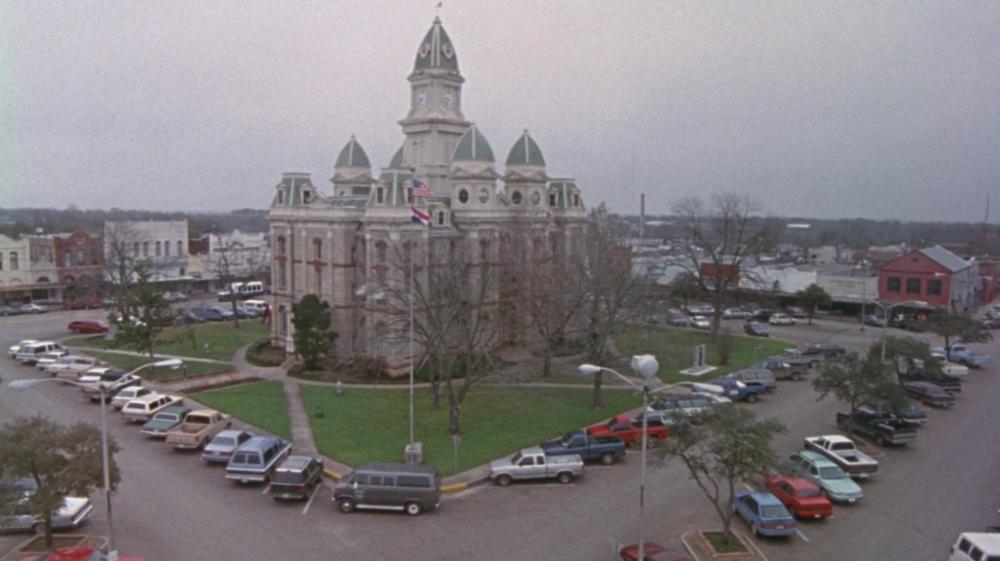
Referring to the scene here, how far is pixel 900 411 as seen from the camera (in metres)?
33.1

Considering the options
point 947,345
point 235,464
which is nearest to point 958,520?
point 235,464

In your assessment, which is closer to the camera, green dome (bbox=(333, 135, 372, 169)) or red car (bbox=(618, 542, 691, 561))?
red car (bbox=(618, 542, 691, 561))

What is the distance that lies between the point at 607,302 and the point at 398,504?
723 inches

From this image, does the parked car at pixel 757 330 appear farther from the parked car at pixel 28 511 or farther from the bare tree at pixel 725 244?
the parked car at pixel 28 511

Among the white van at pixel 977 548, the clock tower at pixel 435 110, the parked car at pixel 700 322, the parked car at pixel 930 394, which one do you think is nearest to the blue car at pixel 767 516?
the white van at pixel 977 548

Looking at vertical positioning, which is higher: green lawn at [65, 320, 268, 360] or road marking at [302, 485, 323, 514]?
green lawn at [65, 320, 268, 360]

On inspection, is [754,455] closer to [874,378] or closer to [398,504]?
[398,504]

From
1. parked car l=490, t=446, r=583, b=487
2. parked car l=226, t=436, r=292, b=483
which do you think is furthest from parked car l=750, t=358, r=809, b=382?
parked car l=226, t=436, r=292, b=483

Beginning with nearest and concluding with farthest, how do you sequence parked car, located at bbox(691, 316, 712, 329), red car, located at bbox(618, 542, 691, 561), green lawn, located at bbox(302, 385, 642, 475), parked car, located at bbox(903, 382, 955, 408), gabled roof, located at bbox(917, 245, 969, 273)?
red car, located at bbox(618, 542, 691, 561) → green lawn, located at bbox(302, 385, 642, 475) → parked car, located at bbox(903, 382, 955, 408) → parked car, located at bbox(691, 316, 712, 329) → gabled roof, located at bbox(917, 245, 969, 273)

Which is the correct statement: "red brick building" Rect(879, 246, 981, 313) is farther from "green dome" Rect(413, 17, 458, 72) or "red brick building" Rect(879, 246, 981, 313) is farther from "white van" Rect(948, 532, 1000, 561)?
"white van" Rect(948, 532, 1000, 561)

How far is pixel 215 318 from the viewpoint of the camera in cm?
6725

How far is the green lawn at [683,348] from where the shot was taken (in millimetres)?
44844

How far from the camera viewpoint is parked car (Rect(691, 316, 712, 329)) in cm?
6556

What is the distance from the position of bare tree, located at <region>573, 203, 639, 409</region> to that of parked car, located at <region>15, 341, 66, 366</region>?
3730 cm
